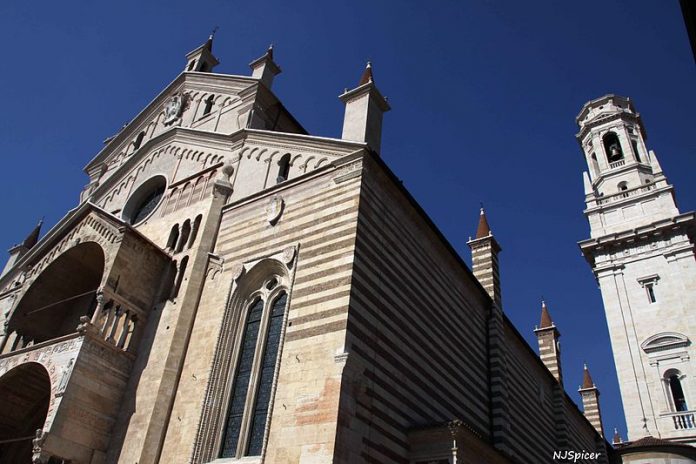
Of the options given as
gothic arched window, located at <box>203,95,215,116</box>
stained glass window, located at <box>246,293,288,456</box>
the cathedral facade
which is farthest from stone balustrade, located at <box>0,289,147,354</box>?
gothic arched window, located at <box>203,95,215,116</box>

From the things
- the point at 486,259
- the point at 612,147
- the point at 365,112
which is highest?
the point at 612,147

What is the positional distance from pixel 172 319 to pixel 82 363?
227 cm

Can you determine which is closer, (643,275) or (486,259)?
(486,259)

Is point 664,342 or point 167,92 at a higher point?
point 167,92

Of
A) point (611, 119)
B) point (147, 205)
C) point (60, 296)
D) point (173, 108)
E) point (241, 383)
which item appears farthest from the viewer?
point (611, 119)

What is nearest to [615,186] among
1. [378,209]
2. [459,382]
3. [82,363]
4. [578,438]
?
[578,438]

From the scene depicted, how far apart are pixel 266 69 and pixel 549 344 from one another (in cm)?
1994

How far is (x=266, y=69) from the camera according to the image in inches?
729

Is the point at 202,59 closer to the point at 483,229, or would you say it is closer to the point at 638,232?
the point at 483,229

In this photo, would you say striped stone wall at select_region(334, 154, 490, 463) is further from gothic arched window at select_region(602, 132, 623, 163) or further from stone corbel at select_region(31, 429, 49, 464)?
gothic arched window at select_region(602, 132, 623, 163)

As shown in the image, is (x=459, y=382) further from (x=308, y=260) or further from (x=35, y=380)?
(x=35, y=380)

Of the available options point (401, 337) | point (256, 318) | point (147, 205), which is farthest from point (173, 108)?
point (401, 337)

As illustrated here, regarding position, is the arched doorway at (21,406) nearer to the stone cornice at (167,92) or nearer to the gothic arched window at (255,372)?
the gothic arched window at (255,372)

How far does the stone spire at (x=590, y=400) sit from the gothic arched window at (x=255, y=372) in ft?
92.1
